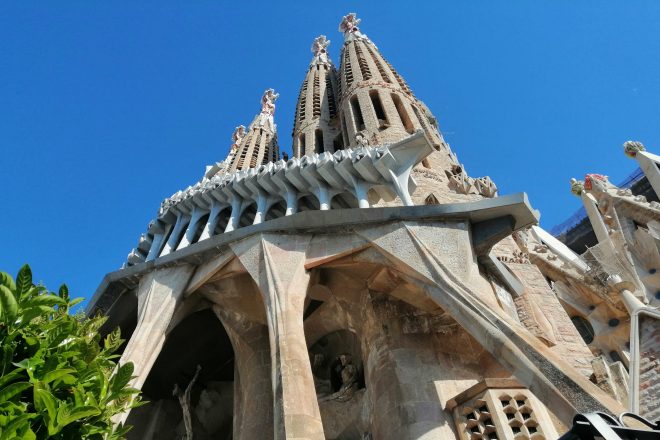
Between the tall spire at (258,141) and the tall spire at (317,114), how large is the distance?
3.05 meters

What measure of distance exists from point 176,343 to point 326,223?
4.41 meters

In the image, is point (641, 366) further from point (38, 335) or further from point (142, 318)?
point (142, 318)

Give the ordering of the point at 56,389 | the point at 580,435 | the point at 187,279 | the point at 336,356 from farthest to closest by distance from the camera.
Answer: the point at 336,356
the point at 187,279
the point at 56,389
the point at 580,435

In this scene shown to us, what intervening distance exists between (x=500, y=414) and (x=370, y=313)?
2.72m

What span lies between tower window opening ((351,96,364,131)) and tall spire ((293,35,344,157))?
6.67ft

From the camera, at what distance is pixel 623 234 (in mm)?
13492

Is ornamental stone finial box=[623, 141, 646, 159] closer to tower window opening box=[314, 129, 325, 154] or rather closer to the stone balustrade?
the stone balustrade

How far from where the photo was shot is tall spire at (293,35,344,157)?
21.9m

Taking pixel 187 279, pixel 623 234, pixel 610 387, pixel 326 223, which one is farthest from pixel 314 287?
pixel 623 234

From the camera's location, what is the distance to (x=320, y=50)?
34.0m

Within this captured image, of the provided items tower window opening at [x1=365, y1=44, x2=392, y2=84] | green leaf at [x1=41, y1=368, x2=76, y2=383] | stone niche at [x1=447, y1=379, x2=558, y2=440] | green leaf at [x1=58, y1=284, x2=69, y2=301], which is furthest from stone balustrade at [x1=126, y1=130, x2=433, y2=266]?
tower window opening at [x1=365, y1=44, x2=392, y2=84]

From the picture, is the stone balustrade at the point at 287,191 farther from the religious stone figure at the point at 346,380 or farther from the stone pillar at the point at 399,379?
the religious stone figure at the point at 346,380

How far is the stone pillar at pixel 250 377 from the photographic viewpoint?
8.02 m

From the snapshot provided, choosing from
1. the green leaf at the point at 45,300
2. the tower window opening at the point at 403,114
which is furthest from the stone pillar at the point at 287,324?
the tower window opening at the point at 403,114
